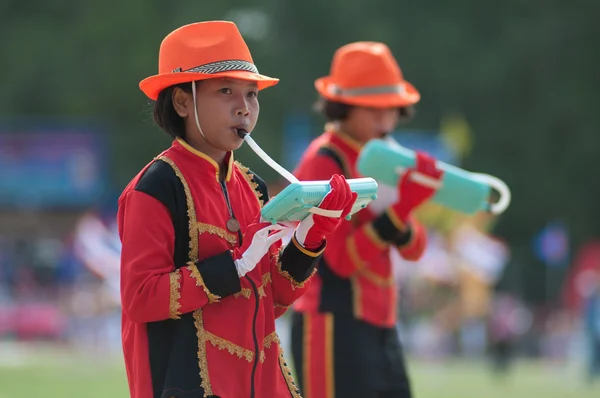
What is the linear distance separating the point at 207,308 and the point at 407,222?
7.26 feet

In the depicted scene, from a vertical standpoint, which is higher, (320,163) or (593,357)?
(320,163)

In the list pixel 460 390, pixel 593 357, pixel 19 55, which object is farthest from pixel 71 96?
pixel 460 390

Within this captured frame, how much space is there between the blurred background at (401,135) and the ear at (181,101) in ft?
69.1

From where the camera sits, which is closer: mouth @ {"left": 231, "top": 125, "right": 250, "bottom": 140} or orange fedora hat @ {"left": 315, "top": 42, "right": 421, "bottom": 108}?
mouth @ {"left": 231, "top": 125, "right": 250, "bottom": 140}

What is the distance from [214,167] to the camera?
13.5 feet

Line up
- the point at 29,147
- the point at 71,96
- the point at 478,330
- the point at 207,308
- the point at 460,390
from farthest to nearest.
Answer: the point at 71,96
the point at 29,147
the point at 478,330
the point at 460,390
the point at 207,308

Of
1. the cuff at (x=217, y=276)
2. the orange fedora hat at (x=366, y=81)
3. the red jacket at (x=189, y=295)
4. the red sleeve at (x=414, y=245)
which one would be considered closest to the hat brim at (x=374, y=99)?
the orange fedora hat at (x=366, y=81)

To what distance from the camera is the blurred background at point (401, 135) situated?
27192mm

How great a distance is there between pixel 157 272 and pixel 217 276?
18 cm

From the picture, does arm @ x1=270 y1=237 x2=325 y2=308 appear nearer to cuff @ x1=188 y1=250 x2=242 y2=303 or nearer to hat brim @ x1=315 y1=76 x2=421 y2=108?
cuff @ x1=188 y1=250 x2=242 y2=303

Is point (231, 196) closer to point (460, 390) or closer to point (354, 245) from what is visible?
point (354, 245)

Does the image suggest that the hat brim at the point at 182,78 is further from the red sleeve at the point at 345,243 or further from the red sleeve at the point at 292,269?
the red sleeve at the point at 345,243

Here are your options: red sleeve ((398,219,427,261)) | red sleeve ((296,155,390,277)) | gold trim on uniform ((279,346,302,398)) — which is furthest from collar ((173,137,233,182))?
red sleeve ((398,219,427,261))

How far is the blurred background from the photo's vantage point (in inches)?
1071
